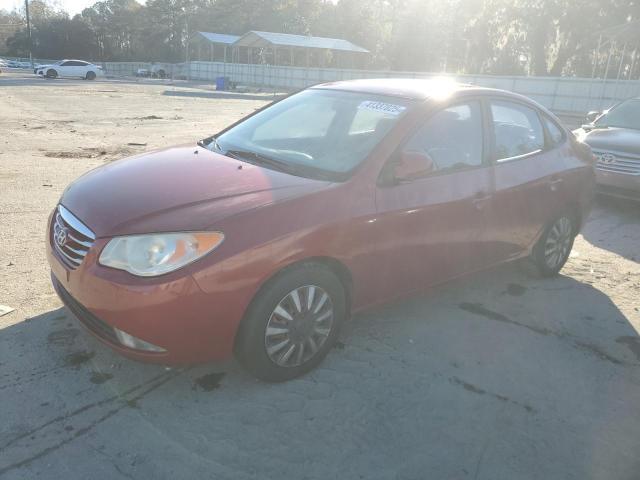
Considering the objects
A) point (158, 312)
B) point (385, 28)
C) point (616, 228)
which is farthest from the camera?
point (385, 28)

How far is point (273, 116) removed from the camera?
434 cm

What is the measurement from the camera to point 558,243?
5027mm

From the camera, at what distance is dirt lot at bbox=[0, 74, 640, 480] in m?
2.59

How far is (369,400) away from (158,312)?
4.22 feet

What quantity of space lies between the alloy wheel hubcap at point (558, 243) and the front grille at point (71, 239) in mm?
3842

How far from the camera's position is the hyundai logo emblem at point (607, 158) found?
7.68m

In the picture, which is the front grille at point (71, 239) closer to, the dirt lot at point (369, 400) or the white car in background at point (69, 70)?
the dirt lot at point (369, 400)

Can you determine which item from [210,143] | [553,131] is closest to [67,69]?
[210,143]

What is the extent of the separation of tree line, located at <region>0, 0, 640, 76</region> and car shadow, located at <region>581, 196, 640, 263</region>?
2021 cm

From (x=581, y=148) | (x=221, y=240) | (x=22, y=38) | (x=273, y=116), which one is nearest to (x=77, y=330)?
(x=221, y=240)

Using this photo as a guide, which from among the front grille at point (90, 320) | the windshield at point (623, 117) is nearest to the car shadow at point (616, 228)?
the windshield at point (623, 117)

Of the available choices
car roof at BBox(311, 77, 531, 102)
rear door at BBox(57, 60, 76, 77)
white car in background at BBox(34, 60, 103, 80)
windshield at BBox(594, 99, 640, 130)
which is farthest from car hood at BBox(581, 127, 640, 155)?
rear door at BBox(57, 60, 76, 77)

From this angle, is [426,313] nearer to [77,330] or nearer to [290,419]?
[290,419]

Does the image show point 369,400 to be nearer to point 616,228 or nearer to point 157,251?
point 157,251
